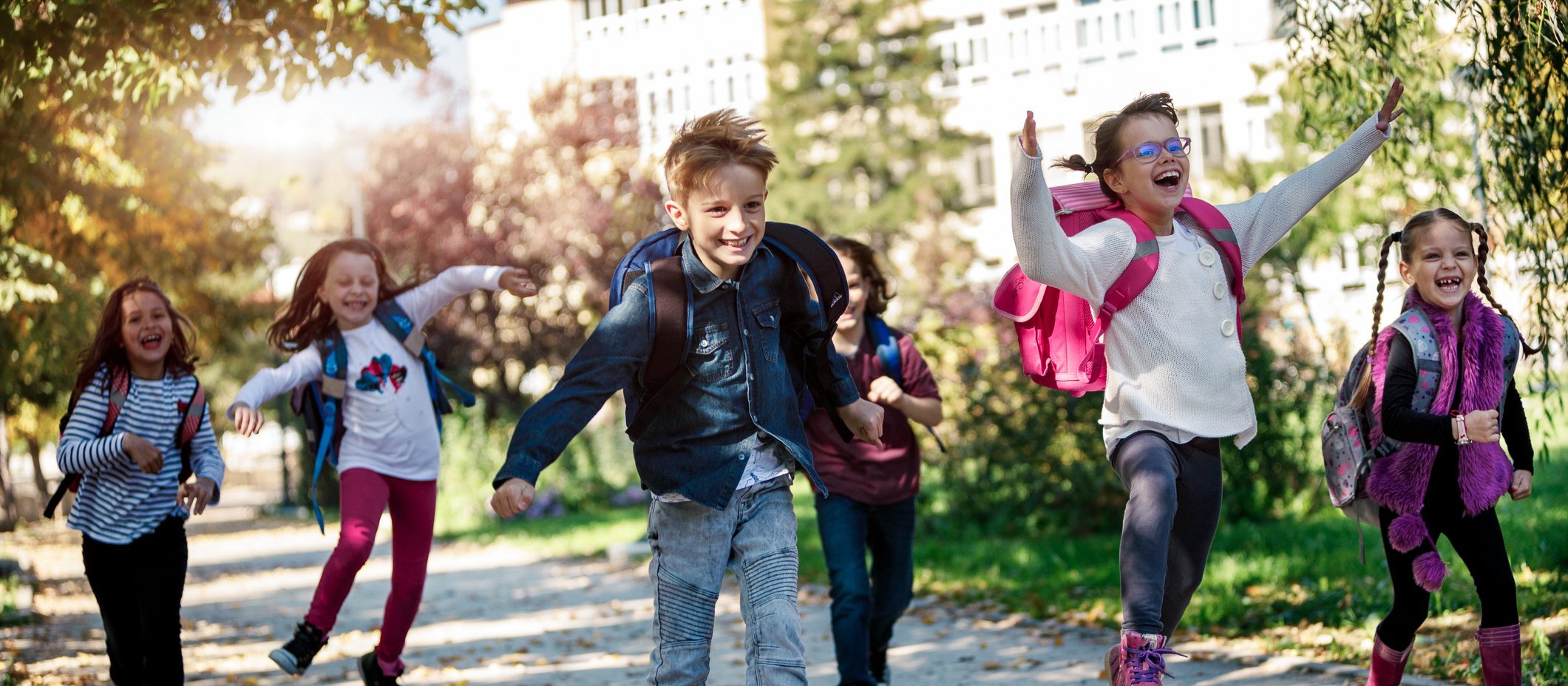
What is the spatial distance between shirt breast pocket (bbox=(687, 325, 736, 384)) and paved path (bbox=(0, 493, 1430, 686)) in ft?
9.27

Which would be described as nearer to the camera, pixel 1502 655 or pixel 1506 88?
pixel 1502 655

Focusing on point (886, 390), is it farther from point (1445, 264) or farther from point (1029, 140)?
point (1445, 264)

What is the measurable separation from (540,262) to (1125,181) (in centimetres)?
1663

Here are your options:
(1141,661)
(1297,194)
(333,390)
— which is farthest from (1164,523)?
(333,390)

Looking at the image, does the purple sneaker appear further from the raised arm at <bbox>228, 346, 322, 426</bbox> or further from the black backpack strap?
the raised arm at <bbox>228, 346, 322, 426</bbox>

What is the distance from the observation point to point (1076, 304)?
14.1 ft

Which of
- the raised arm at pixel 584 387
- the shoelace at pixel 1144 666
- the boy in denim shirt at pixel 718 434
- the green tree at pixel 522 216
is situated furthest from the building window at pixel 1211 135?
the raised arm at pixel 584 387

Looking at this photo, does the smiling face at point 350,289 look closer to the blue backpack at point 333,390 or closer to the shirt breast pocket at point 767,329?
the blue backpack at point 333,390

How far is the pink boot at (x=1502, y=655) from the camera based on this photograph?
14.3ft

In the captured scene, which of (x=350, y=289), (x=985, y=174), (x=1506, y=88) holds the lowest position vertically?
(x=350, y=289)

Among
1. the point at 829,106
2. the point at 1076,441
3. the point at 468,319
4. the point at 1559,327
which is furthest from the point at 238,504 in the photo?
the point at 1559,327

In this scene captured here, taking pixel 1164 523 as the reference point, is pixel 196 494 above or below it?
above

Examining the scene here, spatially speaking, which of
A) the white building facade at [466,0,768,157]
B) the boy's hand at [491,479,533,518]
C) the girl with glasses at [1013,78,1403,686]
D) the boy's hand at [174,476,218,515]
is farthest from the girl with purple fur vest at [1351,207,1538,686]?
the white building facade at [466,0,768,157]

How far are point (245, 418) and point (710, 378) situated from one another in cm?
217
